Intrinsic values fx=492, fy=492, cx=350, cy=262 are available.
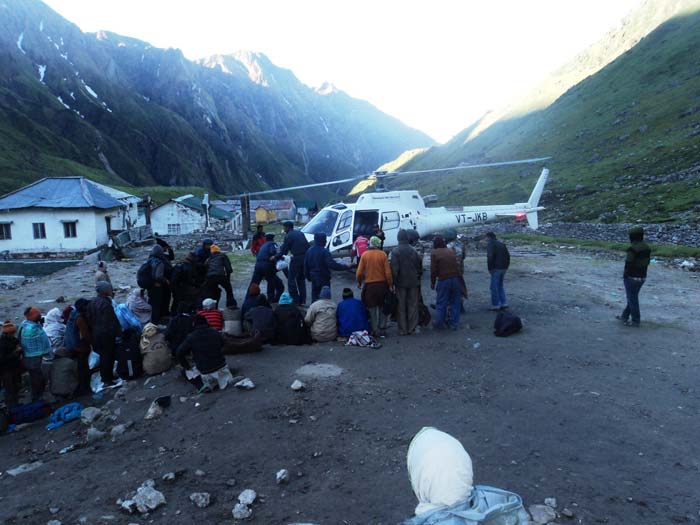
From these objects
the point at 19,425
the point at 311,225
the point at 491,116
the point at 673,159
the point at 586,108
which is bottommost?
the point at 19,425

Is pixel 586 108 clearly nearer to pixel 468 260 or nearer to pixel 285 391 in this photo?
pixel 468 260

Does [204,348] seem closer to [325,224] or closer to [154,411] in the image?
[154,411]

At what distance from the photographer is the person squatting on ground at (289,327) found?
31.6 feet

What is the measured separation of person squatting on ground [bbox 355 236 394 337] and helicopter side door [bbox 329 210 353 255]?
607 centimetres

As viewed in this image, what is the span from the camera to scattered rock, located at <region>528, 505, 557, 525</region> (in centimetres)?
434

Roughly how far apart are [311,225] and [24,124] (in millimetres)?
115467

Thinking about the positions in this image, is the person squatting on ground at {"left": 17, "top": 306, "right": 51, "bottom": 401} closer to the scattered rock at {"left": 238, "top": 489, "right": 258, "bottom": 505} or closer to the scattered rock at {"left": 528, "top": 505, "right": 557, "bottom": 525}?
the scattered rock at {"left": 238, "top": 489, "right": 258, "bottom": 505}

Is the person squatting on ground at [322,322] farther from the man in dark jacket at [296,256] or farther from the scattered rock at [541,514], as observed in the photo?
the scattered rock at [541,514]

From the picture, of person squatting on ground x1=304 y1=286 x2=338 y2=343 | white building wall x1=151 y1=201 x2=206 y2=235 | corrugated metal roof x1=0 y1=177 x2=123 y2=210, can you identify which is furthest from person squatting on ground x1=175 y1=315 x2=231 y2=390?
white building wall x1=151 y1=201 x2=206 y2=235

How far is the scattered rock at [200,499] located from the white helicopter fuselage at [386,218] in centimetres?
1050

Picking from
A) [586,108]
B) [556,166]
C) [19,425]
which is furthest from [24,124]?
[19,425]

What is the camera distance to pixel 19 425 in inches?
306

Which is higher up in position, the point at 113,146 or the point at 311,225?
the point at 113,146

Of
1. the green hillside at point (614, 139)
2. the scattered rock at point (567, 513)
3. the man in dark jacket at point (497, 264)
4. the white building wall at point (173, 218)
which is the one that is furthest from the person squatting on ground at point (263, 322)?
the white building wall at point (173, 218)
